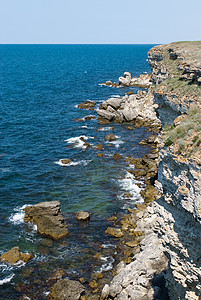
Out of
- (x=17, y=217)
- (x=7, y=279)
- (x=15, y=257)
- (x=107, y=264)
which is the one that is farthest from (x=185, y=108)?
(x=17, y=217)

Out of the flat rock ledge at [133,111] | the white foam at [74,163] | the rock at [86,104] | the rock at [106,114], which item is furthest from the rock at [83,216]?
the rock at [86,104]

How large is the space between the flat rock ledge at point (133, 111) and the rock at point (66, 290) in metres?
46.2

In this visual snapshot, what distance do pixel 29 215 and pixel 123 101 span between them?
50.0 metres

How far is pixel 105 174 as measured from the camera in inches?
1786

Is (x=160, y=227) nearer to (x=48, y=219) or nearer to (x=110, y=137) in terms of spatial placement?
(x=48, y=219)

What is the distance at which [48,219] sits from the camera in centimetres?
3303

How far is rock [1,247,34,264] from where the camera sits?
28592 mm

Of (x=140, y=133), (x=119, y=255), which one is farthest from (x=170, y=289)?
(x=140, y=133)

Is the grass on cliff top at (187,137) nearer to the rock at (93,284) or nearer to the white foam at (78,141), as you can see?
the rock at (93,284)

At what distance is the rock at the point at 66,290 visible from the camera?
24.0 m

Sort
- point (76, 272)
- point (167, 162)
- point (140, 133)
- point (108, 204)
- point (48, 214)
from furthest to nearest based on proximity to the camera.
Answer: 1. point (140, 133)
2. point (108, 204)
3. point (48, 214)
4. point (76, 272)
5. point (167, 162)

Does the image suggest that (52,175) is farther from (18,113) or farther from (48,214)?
(18,113)

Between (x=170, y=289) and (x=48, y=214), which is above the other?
(x=170, y=289)

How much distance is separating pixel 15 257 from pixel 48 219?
5.58m
